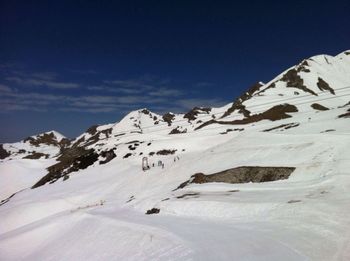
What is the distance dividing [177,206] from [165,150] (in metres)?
43.0

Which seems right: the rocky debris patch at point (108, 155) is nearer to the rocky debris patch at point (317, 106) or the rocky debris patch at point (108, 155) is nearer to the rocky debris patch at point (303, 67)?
the rocky debris patch at point (317, 106)

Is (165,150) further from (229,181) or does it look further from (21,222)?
(229,181)

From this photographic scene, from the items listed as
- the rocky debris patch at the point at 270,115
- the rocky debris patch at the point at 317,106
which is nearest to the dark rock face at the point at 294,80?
the rocky debris patch at the point at 317,106

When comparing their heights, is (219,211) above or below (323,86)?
below

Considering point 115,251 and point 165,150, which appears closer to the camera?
point 115,251

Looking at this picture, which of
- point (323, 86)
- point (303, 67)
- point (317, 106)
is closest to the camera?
point (317, 106)

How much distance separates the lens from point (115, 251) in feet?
55.1

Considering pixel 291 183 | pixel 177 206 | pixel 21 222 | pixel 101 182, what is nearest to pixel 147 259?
pixel 177 206

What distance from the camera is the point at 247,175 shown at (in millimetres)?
28703

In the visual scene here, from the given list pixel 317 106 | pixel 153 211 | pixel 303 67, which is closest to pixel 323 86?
pixel 303 67

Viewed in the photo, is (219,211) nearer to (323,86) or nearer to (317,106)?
(317,106)

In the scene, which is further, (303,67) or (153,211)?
(303,67)

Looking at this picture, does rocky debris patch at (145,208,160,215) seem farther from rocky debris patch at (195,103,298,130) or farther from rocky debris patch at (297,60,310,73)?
rocky debris patch at (297,60,310,73)

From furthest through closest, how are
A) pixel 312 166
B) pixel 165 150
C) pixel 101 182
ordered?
1. pixel 165 150
2. pixel 101 182
3. pixel 312 166
